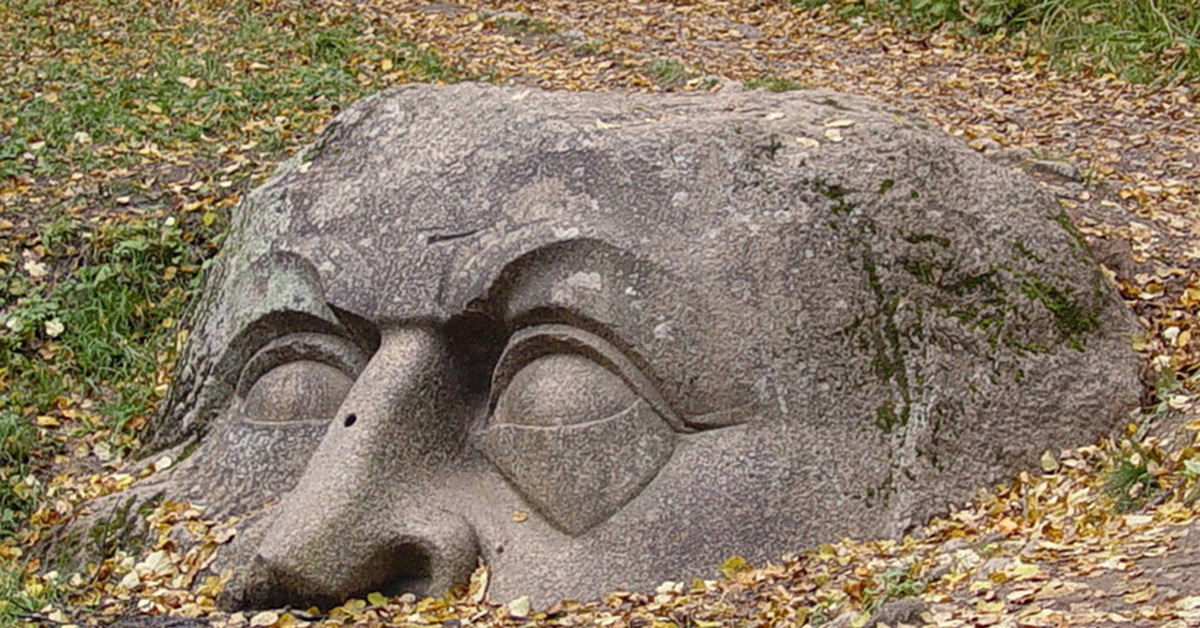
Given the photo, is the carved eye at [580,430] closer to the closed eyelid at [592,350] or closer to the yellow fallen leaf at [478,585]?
the closed eyelid at [592,350]

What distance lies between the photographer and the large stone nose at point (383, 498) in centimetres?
467

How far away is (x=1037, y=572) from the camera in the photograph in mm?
3867

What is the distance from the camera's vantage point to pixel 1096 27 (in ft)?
31.3

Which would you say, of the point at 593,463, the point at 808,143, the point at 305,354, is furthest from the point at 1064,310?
the point at 305,354

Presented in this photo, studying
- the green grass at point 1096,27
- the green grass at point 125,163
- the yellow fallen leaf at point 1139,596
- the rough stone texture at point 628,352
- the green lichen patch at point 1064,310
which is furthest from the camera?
the green grass at point 1096,27

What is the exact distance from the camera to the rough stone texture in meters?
4.75

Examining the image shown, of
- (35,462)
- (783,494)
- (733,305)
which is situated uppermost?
(733,305)

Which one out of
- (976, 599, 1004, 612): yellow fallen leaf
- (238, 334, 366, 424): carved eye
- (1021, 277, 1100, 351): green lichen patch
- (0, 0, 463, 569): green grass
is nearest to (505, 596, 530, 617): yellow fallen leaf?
(238, 334, 366, 424): carved eye

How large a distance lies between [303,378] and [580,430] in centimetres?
98

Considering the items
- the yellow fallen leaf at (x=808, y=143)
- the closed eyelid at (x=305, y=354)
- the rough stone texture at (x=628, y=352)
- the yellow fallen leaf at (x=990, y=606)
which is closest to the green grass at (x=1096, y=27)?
the rough stone texture at (x=628, y=352)

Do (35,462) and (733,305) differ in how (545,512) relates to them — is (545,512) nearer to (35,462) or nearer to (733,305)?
(733,305)

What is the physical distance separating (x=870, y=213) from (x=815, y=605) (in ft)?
4.37

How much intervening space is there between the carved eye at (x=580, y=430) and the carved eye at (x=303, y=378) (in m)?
0.61

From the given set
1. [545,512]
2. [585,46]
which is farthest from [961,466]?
[585,46]
